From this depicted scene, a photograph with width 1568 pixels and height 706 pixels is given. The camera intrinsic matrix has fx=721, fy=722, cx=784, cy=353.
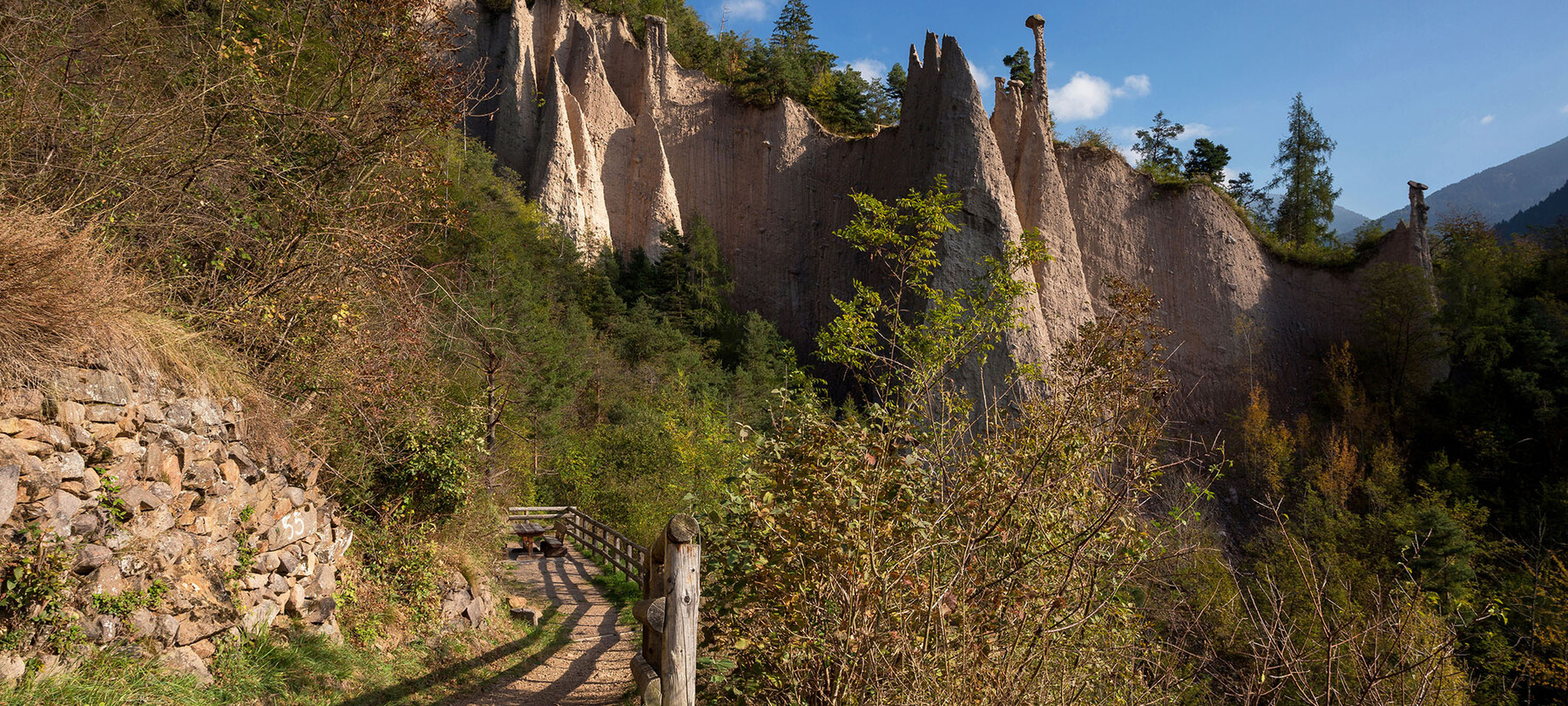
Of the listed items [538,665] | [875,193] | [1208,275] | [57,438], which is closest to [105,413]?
[57,438]

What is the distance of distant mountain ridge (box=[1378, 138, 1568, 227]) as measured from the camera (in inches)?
6147

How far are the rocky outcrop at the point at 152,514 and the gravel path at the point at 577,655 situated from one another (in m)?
1.91

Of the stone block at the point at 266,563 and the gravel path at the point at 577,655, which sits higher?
the stone block at the point at 266,563

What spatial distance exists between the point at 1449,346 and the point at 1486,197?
205958 mm

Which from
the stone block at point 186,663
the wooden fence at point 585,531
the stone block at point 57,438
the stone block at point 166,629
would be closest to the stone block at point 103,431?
the stone block at point 57,438

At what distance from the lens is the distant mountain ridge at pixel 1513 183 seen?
15612cm

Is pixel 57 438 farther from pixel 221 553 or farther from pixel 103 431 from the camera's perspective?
pixel 221 553

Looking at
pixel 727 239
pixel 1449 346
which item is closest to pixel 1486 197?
pixel 1449 346

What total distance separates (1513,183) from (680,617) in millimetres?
242319

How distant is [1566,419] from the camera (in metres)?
19.6

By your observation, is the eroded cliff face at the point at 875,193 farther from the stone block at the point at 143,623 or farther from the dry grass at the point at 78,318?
the stone block at the point at 143,623

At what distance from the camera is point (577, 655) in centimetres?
821

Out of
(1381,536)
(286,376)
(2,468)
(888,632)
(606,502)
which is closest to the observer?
(888,632)

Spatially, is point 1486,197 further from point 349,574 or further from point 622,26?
point 349,574
